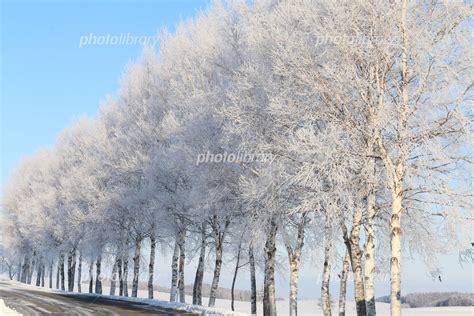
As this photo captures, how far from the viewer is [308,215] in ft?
71.4

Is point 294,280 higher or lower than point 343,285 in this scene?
higher

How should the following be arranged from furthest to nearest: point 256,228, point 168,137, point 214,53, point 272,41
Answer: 1. point 168,137
2. point 214,53
3. point 256,228
4. point 272,41

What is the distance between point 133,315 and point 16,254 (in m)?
59.6

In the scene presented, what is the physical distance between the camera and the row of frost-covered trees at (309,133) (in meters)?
13.9

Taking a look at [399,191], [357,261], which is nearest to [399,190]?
[399,191]

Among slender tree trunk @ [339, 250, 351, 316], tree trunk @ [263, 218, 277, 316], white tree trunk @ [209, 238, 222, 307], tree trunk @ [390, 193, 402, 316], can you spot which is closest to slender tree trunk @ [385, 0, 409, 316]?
tree trunk @ [390, 193, 402, 316]

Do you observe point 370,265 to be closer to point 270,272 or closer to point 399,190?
point 399,190

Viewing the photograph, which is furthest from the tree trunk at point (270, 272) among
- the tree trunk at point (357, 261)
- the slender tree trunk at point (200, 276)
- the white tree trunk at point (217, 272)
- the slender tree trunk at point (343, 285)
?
the slender tree trunk at point (200, 276)

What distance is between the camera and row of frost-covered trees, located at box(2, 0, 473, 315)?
Result: 13.9m

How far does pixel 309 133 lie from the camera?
14.6 metres

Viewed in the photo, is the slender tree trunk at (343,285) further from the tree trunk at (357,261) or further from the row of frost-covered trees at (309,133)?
the tree trunk at (357,261)

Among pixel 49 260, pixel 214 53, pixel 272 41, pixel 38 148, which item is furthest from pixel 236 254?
pixel 38 148

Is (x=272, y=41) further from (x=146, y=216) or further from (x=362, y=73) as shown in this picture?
(x=146, y=216)

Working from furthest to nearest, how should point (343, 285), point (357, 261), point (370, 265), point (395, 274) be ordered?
point (343, 285)
point (357, 261)
point (370, 265)
point (395, 274)
